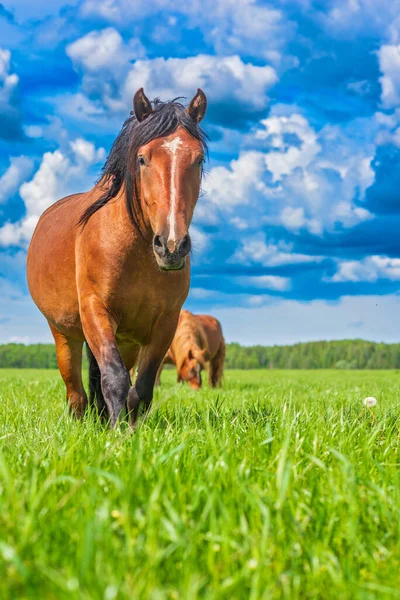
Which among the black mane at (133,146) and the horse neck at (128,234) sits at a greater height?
the black mane at (133,146)

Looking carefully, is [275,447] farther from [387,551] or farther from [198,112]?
[198,112]

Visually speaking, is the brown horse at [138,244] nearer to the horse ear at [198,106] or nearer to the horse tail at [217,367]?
the horse ear at [198,106]

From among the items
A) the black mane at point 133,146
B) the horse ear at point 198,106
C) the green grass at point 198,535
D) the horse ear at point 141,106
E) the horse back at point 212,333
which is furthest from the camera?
the horse back at point 212,333

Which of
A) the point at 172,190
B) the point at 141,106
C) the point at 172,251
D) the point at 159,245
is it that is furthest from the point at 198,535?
the point at 141,106

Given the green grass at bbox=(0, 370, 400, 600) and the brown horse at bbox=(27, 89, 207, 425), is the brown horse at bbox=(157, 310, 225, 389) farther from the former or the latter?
the green grass at bbox=(0, 370, 400, 600)

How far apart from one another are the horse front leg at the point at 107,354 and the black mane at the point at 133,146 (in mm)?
769

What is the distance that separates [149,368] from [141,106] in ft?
7.37

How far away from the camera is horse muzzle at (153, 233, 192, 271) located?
415 cm

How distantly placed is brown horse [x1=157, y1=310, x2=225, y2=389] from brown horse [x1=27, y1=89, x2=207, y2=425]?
11.0 m

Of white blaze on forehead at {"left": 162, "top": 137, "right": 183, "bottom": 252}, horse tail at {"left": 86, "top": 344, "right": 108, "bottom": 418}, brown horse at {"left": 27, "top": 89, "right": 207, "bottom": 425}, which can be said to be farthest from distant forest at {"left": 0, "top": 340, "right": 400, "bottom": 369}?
white blaze on forehead at {"left": 162, "top": 137, "right": 183, "bottom": 252}

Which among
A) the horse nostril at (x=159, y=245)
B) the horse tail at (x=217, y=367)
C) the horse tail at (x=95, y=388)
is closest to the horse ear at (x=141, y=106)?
the horse nostril at (x=159, y=245)

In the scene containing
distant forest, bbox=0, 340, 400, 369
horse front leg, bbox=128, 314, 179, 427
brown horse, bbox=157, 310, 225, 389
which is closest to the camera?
horse front leg, bbox=128, 314, 179, 427

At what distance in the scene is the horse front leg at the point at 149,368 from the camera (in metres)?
5.48

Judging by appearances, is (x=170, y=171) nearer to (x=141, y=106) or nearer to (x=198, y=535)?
(x=141, y=106)
